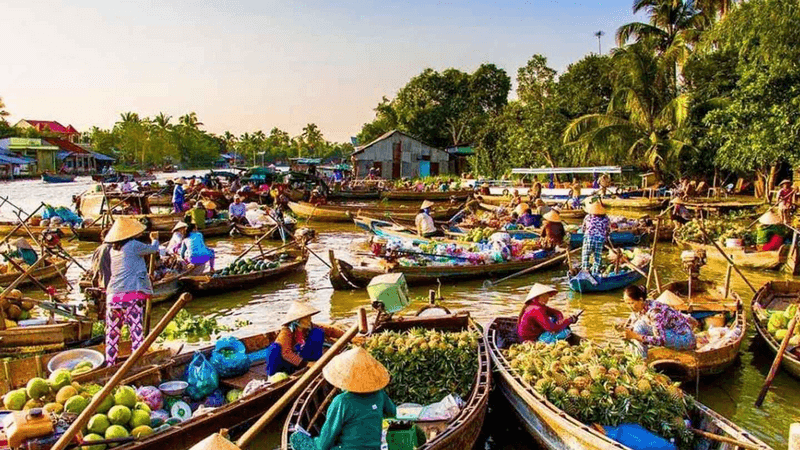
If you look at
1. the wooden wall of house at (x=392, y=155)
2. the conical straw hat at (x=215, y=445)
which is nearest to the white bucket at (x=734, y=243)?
the conical straw hat at (x=215, y=445)

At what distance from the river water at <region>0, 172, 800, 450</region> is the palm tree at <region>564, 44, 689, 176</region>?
10449 mm

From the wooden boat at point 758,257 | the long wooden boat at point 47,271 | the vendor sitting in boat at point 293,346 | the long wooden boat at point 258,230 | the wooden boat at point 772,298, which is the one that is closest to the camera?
the vendor sitting in boat at point 293,346

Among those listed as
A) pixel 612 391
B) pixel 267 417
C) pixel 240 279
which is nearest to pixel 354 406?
pixel 267 417

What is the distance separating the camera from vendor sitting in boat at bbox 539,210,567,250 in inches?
554

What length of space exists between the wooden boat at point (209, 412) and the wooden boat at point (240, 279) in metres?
4.46

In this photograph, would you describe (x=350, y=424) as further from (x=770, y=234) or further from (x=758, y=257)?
(x=770, y=234)

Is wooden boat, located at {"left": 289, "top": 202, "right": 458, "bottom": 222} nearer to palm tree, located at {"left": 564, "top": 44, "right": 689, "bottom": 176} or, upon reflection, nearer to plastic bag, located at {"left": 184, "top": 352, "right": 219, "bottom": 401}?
palm tree, located at {"left": 564, "top": 44, "right": 689, "bottom": 176}

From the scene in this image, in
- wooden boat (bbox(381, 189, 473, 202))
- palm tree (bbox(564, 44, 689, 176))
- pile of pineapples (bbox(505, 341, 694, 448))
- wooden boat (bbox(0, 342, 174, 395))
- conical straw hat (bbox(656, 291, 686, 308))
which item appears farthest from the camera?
wooden boat (bbox(381, 189, 473, 202))

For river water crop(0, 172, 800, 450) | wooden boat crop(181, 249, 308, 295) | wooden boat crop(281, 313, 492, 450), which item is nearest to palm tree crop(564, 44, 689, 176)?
river water crop(0, 172, 800, 450)

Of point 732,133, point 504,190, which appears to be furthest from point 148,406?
point 504,190

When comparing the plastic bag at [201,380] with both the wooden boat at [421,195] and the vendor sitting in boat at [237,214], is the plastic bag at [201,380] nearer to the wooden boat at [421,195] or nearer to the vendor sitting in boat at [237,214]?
the vendor sitting in boat at [237,214]

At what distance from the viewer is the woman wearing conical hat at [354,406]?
3.92 meters

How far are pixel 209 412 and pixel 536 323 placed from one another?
11.8ft

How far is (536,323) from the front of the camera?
22.6ft
